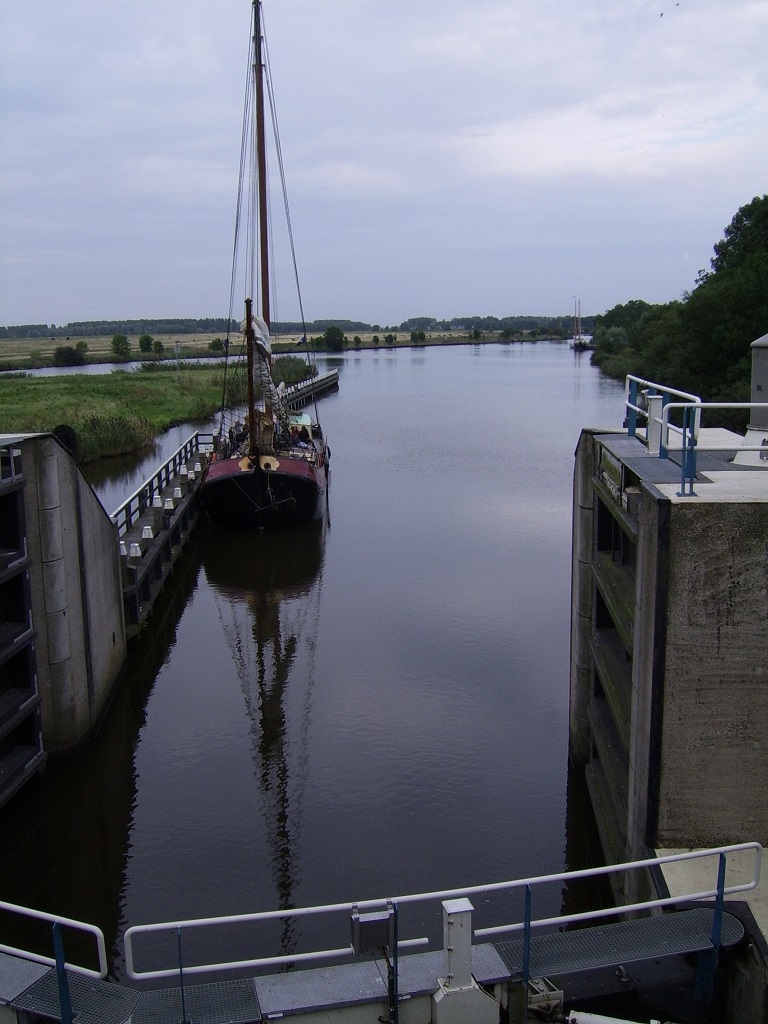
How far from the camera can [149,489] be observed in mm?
25297

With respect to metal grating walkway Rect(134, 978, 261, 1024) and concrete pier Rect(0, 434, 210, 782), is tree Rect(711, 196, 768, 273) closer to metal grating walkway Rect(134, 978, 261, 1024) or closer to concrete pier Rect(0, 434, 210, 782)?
concrete pier Rect(0, 434, 210, 782)

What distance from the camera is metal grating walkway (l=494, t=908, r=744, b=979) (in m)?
5.95

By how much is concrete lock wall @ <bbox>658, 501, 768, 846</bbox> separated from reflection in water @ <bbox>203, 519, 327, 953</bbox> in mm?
4500

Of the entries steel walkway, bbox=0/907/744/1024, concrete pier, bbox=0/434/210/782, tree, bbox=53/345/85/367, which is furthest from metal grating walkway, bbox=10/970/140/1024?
tree, bbox=53/345/85/367

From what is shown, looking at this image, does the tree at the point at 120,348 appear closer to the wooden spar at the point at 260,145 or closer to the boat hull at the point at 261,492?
the wooden spar at the point at 260,145

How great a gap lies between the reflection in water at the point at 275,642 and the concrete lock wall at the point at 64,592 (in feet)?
8.57

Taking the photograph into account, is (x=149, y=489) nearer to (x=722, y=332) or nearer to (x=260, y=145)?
(x=260, y=145)

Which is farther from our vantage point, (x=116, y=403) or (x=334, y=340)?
(x=334, y=340)

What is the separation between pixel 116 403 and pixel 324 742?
149 ft

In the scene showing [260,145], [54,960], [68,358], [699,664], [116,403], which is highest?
[260,145]

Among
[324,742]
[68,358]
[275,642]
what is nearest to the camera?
[324,742]

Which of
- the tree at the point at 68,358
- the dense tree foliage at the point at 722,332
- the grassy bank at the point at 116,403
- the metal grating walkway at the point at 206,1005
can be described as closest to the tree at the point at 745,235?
the dense tree foliage at the point at 722,332

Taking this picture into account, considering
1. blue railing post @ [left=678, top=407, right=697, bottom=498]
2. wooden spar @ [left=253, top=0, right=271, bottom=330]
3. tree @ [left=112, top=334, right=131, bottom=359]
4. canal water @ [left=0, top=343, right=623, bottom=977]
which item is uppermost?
wooden spar @ [left=253, top=0, right=271, bottom=330]

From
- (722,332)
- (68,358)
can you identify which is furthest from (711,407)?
(68,358)
